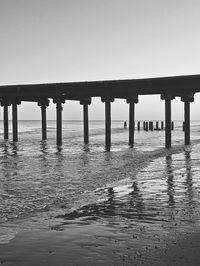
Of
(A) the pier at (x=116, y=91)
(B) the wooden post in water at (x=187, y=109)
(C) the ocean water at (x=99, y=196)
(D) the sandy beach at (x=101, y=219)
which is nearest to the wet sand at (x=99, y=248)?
(D) the sandy beach at (x=101, y=219)

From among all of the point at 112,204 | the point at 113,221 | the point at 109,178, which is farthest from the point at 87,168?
the point at 113,221

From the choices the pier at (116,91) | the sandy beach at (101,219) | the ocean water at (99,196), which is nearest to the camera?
the sandy beach at (101,219)

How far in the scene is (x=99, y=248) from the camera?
Answer: 13.5 ft

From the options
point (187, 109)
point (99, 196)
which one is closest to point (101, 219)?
point (99, 196)

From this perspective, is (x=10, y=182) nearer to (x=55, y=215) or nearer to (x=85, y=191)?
(x=85, y=191)

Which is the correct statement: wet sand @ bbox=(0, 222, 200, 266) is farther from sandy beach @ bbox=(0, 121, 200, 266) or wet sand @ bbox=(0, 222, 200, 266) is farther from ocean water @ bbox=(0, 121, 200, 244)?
ocean water @ bbox=(0, 121, 200, 244)

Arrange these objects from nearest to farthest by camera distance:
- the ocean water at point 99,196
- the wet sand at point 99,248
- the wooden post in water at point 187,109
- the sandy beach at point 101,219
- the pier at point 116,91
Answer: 1. the wet sand at point 99,248
2. the sandy beach at point 101,219
3. the ocean water at point 99,196
4. the pier at point 116,91
5. the wooden post in water at point 187,109

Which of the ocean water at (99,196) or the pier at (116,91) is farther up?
the pier at (116,91)

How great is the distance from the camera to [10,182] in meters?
9.24

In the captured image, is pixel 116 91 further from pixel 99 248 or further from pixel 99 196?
pixel 99 248

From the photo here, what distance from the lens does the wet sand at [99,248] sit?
3716mm

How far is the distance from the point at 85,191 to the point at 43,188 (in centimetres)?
105

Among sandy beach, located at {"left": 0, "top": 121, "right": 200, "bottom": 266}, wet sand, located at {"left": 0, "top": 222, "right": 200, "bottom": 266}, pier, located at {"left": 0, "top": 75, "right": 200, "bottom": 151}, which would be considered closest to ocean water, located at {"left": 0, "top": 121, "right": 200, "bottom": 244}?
sandy beach, located at {"left": 0, "top": 121, "right": 200, "bottom": 266}

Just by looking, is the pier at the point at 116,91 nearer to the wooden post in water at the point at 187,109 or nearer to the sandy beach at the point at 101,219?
the wooden post in water at the point at 187,109
